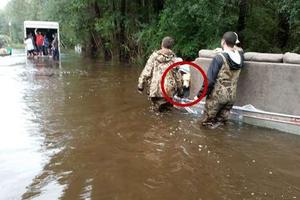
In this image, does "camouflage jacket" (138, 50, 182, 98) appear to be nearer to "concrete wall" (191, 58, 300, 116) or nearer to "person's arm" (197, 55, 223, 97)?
"concrete wall" (191, 58, 300, 116)

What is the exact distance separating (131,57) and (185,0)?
26.2 feet

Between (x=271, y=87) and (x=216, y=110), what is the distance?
1.00m

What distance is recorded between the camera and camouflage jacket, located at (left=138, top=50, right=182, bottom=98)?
336 inches

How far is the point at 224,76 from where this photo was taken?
23.3 feet

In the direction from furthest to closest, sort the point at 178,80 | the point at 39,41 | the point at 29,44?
1. the point at 39,41
2. the point at 29,44
3. the point at 178,80

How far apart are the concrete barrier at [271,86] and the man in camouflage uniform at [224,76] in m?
0.36

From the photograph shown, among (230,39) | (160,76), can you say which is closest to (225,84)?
(230,39)

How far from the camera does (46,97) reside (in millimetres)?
10836

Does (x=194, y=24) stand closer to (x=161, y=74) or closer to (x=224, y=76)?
(x=161, y=74)

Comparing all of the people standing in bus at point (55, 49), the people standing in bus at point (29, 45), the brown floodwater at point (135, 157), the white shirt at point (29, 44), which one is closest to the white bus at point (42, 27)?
the people standing in bus at point (29, 45)

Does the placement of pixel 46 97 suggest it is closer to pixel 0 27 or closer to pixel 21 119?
pixel 21 119

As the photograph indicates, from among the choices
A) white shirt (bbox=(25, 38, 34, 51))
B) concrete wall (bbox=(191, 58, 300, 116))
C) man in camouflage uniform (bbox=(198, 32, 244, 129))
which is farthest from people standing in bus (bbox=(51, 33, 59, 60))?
man in camouflage uniform (bbox=(198, 32, 244, 129))

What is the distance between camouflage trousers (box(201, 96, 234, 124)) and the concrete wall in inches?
19.4

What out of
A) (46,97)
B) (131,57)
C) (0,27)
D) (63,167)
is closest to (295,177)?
(63,167)
